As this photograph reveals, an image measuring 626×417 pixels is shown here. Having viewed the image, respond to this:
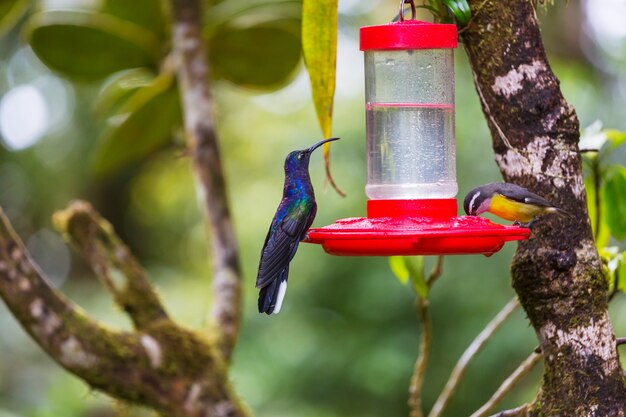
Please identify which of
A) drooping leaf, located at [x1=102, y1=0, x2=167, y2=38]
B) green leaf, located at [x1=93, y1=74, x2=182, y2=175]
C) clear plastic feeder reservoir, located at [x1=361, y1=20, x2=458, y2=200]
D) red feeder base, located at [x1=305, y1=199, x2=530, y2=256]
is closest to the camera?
red feeder base, located at [x1=305, y1=199, x2=530, y2=256]

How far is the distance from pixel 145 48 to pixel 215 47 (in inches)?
12.0

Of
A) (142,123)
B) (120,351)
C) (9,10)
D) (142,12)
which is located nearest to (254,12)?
(142,12)

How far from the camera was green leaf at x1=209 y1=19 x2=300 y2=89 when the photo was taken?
352 centimetres

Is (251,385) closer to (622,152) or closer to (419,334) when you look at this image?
(419,334)

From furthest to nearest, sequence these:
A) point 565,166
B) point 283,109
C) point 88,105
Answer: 1. point 88,105
2. point 283,109
3. point 565,166

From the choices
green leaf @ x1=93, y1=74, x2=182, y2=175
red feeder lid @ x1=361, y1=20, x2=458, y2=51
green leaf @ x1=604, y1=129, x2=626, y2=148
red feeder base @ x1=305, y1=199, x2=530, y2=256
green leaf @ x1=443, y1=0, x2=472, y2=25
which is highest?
green leaf @ x1=93, y1=74, x2=182, y2=175

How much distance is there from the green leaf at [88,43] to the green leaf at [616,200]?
2195 millimetres

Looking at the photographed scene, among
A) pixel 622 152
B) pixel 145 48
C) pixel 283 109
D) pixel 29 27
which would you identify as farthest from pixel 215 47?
pixel 283 109

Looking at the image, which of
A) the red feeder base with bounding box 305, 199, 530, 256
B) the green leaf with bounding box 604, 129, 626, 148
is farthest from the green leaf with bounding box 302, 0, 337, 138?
the green leaf with bounding box 604, 129, 626, 148

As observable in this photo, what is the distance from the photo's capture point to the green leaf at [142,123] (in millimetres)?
3576

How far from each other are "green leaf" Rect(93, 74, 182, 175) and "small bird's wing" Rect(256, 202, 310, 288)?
1869mm

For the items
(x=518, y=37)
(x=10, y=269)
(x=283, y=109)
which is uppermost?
(x=283, y=109)

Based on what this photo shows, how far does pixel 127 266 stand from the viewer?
9.15 feet

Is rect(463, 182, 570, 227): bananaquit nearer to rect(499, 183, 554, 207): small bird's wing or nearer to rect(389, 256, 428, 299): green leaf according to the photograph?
rect(499, 183, 554, 207): small bird's wing
